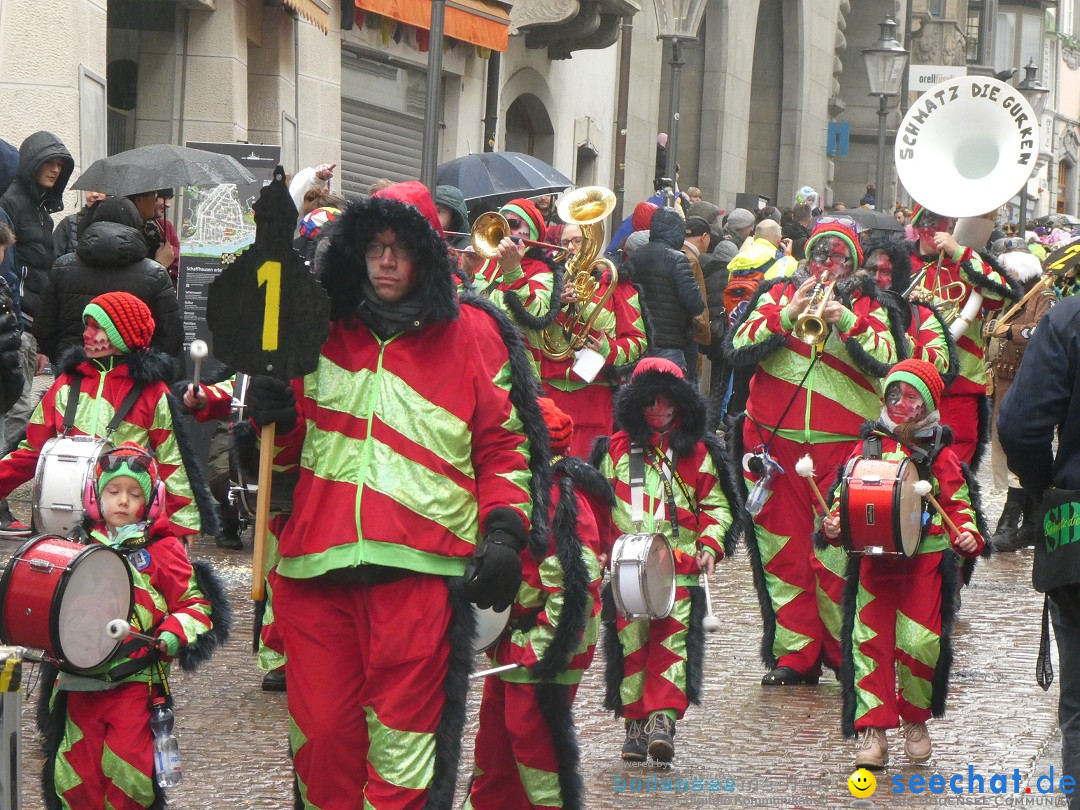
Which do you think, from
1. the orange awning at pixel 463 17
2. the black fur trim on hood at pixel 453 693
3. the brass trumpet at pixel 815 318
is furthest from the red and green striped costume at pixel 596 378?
the orange awning at pixel 463 17

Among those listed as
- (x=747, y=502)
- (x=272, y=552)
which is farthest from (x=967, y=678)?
(x=272, y=552)

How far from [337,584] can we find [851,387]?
14.0 ft

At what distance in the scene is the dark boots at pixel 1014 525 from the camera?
43.8 ft

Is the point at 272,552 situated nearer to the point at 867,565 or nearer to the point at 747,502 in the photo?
the point at 867,565

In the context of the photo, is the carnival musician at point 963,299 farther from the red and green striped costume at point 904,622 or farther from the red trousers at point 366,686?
the red trousers at point 366,686

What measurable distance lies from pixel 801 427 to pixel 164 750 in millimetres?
4021

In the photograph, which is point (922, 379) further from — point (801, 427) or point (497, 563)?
point (497, 563)

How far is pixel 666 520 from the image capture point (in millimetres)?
7641

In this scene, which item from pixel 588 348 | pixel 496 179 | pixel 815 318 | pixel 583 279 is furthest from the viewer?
pixel 496 179

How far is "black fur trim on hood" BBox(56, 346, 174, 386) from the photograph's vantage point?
7.51 metres

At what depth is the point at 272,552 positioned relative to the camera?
6.23m

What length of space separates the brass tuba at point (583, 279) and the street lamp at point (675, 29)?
728 cm

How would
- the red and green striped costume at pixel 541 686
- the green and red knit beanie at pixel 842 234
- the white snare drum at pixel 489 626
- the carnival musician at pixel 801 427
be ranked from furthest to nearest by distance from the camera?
the green and red knit beanie at pixel 842 234
the carnival musician at pixel 801 427
the red and green striped costume at pixel 541 686
the white snare drum at pixel 489 626

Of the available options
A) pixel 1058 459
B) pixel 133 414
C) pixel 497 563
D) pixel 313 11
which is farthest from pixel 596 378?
pixel 313 11
